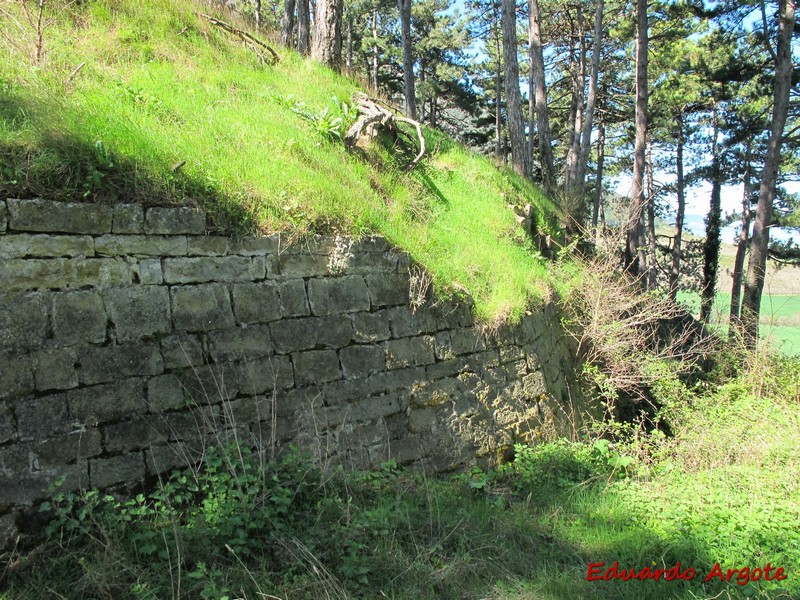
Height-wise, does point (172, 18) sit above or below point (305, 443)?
above

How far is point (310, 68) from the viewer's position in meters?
8.09

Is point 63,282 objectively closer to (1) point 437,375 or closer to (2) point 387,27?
(1) point 437,375

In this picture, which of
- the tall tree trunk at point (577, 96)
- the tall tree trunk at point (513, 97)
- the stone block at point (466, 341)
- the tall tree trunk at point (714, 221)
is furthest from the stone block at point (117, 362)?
the tall tree trunk at point (714, 221)

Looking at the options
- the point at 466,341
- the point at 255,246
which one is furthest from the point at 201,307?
the point at 466,341

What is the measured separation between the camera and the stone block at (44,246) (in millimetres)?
3200

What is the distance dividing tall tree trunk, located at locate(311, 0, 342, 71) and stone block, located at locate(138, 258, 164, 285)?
20.0 feet

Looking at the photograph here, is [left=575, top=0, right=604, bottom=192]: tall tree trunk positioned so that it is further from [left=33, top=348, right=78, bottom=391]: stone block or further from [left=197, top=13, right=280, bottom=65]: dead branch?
[left=33, top=348, right=78, bottom=391]: stone block

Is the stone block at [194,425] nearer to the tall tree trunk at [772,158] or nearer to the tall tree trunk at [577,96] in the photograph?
the tall tree trunk at [772,158]

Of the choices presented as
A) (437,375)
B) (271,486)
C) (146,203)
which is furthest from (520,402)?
(146,203)

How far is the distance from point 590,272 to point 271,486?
20.8 ft

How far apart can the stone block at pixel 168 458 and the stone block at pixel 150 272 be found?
1113 mm

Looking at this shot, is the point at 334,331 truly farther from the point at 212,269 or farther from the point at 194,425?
the point at 194,425

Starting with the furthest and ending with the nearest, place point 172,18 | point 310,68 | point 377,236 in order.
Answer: point 310,68, point 172,18, point 377,236

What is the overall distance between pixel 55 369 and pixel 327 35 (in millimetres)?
7196
